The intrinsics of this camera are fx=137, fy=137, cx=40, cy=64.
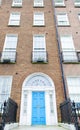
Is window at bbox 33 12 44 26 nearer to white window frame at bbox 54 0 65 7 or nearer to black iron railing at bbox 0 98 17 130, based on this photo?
white window frame at bbox 54 0 65 7

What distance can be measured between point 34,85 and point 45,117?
2.67 m

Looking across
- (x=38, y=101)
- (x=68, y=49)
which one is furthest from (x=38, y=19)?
(x=38, y=101)

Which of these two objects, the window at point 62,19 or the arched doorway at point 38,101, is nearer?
the arched doorway at point 38,101

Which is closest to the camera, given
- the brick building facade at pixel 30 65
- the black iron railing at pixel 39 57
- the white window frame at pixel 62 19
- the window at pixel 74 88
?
the brick building facade at pixel 30 65

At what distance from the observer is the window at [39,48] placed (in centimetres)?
1247

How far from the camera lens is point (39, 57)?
12562 millimetres

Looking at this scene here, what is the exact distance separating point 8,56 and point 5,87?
302cm

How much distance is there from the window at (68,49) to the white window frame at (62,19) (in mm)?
2069

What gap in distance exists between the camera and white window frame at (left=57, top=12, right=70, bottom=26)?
1568 centimetres

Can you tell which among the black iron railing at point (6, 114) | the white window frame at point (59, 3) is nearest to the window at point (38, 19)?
the white window frame at point (59, 3)

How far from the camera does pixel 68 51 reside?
12.9m

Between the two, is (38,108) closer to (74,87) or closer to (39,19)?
(74,87)

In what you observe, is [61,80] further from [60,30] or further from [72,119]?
[60,30]

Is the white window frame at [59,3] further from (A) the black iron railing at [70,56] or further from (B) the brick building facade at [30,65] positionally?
(A) the black iron railing at [70,56]
